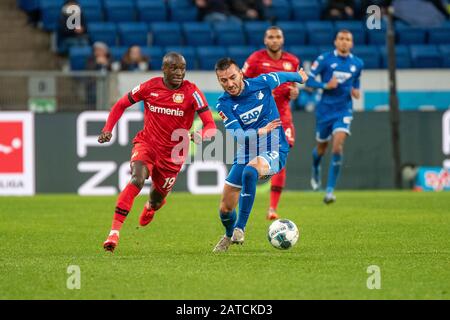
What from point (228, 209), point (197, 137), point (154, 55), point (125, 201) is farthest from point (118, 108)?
point (154, 55)

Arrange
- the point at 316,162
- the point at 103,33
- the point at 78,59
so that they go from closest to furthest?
the point at 316,162 → the point at 78,59 → the point at 103,33

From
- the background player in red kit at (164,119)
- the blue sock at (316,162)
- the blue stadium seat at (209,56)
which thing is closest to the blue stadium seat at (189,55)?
the blue stadium seat at (209,56)

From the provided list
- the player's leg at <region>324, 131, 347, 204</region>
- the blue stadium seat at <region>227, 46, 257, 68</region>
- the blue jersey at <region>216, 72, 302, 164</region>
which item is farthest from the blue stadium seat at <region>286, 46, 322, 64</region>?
the blue jersey at <region>216, 72, 302, 164</region>

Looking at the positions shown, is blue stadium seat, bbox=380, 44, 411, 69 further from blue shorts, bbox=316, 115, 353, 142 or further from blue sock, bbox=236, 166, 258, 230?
blue sock, bbox=236, 166, 258, 230

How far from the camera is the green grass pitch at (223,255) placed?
7.98 meters

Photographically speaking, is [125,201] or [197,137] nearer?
[125,201]

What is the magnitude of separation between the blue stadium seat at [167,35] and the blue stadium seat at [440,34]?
5.67 m

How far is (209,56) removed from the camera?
22953 millimetres

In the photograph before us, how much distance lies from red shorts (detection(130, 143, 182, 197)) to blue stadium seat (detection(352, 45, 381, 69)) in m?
12.1

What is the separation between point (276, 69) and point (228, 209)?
4.25 meters

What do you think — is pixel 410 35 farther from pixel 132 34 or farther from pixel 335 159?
pixel 335 159

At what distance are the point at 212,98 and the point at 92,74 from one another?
7.67 ft
